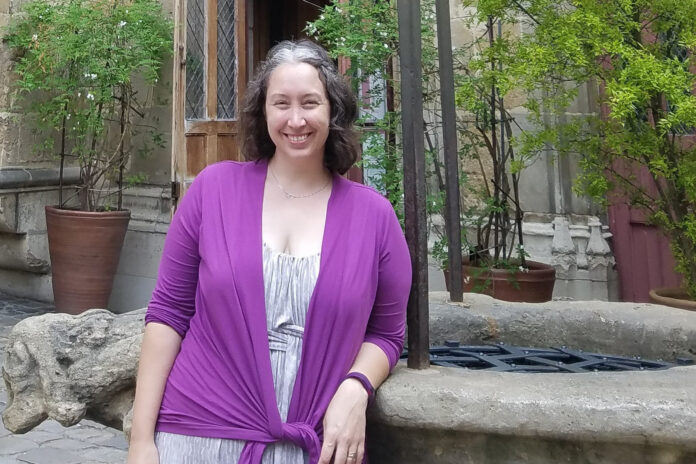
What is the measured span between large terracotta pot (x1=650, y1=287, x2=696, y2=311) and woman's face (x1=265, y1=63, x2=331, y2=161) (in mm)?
2504

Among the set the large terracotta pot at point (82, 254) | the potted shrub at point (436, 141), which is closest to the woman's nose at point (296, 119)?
the potted shrub at point (436, 141)

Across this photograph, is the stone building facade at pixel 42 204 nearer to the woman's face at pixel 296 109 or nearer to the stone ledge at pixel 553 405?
the woman's face at pixel 296 109

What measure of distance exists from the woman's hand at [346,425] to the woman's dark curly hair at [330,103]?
53cm

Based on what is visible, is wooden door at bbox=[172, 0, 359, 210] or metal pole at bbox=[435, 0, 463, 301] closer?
metal pole at bbox=[435, 0, 463, 301]

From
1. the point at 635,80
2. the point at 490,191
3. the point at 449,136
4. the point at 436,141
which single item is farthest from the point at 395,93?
the point at 449,136

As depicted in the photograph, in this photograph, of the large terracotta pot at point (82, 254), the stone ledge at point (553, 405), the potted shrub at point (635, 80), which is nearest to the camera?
the stone ledge at point (553, 405)

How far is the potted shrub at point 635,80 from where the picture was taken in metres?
3.29

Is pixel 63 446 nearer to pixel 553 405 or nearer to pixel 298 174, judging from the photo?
pixel 298 174

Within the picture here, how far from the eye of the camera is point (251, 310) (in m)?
1.60

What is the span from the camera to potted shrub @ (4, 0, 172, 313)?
234 inches

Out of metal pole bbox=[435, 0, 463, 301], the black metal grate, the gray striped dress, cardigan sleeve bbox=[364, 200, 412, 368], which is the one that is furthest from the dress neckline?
metal pole bbox=[435, 0, 463, 301]

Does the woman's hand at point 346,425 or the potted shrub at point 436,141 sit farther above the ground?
the potted shrub at point 436,141

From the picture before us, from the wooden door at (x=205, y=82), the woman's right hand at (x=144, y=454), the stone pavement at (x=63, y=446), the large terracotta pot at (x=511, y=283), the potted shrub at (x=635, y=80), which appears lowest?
the stone pavement at (x=63, y=446)

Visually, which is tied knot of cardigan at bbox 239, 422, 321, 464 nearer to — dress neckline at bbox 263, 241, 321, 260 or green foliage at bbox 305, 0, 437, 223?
dress neckline at bbox 263, 241, 321, 260
